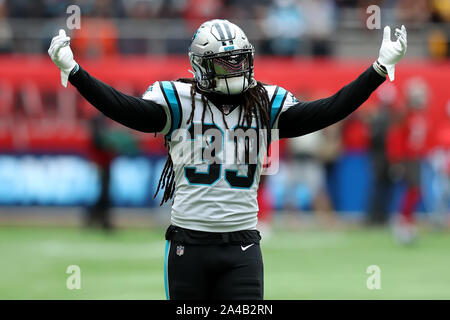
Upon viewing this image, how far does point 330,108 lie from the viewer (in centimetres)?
475

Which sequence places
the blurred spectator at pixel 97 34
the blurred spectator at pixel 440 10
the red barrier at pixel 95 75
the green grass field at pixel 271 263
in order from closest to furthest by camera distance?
the green grass field at pixel 271 263
the red barrier at pixel 95 75
the blurred spectator at pixel 97 34
the blurred spectator at pixel 440 10

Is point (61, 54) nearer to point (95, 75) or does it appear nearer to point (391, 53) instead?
point (391, 53)

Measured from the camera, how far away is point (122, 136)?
14.1 meters

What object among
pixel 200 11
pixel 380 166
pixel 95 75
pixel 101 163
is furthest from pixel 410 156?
pixel 95 75

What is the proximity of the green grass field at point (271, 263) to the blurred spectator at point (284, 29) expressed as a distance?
378 cm

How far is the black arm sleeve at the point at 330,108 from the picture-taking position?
468 cm

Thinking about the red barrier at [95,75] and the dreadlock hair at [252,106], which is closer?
the dreadlock hair at [252,106]

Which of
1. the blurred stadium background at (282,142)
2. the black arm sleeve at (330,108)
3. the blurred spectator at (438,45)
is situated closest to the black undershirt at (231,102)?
the black arm sleeve at (330,108)

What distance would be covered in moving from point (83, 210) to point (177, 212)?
35.5 ft

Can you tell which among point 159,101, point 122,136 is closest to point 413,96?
point 122,136

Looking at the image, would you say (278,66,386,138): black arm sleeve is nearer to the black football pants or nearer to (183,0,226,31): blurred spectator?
the black football pants

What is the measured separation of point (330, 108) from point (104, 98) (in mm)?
1228

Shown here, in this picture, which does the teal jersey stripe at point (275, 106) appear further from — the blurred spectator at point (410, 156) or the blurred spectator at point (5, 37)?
the blurred spectator at point (5, 37)
